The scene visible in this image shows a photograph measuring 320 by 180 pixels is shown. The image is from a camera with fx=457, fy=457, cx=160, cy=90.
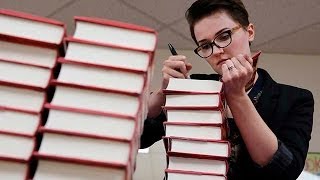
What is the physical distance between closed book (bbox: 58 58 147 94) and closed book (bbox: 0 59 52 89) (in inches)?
0.7

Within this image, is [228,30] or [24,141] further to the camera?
[228,30]

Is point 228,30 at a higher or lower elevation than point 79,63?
higher

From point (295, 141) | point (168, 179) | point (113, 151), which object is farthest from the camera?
point (295, 141)

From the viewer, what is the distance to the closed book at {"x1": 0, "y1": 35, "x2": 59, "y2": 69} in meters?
0.56

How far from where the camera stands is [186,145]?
698 millimetres

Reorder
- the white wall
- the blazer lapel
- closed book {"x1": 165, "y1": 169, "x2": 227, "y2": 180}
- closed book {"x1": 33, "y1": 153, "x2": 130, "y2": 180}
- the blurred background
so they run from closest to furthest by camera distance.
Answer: closed book {"x1": 33, "y1": 153, "x2": 130, "y2": 180}
closed book {"x1": 165, "y1": 169, "x2": 227, "y2": 180}
the blazer lapel
the blurred background
the white wall

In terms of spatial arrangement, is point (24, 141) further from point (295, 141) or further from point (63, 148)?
point (295, 141)

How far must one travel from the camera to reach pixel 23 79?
55 cm

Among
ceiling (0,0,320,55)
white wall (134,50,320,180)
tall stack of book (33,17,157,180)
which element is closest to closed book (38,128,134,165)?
tall stack of book (33,17,157,180)

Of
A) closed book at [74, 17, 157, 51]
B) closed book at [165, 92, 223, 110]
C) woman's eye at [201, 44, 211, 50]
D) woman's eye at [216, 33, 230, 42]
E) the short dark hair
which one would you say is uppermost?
the short dark hair

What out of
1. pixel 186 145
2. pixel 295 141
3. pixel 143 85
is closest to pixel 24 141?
pixel 143 85

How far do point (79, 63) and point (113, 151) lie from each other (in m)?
0.12

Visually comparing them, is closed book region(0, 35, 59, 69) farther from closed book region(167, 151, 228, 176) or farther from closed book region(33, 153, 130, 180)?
closed book region(167, 151, 228, 176)

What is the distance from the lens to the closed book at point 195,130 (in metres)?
0.70
